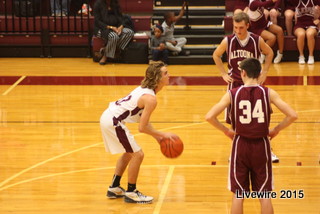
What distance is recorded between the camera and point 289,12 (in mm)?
14547

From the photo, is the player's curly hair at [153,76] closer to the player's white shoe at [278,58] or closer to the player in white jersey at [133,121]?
the player in white jersey at [133,121]

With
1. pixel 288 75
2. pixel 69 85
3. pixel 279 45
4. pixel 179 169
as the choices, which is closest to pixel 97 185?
pixel 179 169

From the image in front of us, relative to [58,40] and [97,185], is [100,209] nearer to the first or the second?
[97,185]

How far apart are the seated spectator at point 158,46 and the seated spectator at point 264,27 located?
1909mm

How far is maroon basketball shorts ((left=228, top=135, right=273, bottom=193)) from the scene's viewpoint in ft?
17.9

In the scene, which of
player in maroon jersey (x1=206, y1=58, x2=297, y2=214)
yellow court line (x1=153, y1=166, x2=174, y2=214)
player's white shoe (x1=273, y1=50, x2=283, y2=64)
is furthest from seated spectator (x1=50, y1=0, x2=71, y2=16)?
player in maroon jersey (x1=206, y1=58, x2=297, y2=214)

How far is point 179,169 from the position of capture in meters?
7.88

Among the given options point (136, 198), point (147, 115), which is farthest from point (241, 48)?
point (136, 198)

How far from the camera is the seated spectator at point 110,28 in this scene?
14.6 m

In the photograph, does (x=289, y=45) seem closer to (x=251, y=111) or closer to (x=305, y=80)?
(x=305, y=80)

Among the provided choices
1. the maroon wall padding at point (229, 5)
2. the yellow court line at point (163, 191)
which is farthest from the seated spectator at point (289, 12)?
the yellow court line at point (163, 191)

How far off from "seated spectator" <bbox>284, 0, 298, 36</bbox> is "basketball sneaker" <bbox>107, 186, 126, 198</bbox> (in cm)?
870

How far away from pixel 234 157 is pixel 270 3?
8255 millimetres

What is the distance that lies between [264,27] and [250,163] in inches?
352
